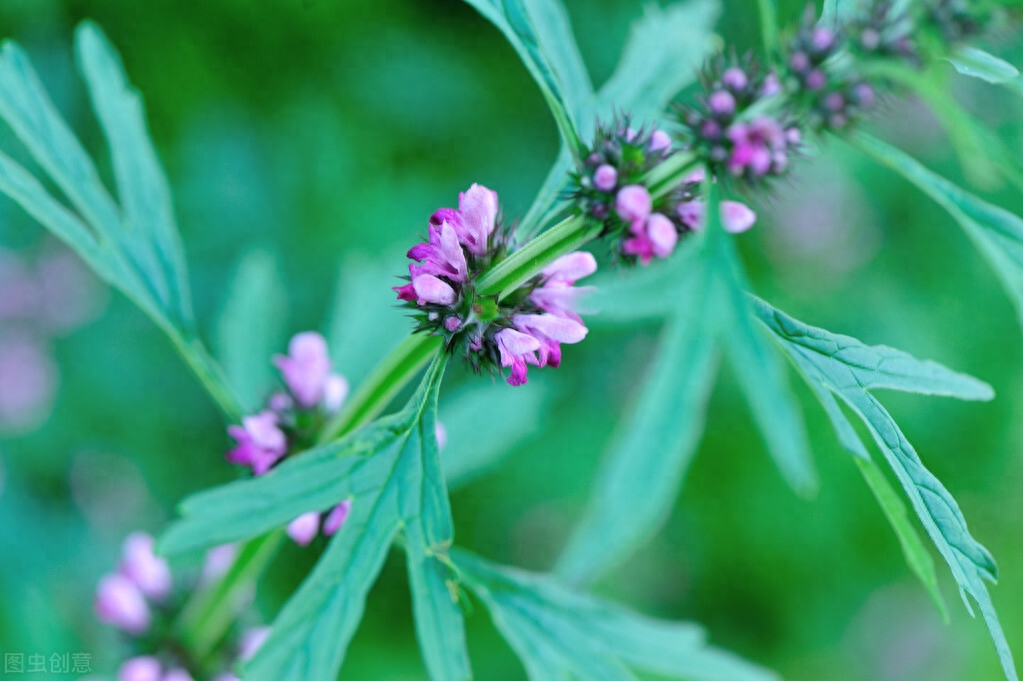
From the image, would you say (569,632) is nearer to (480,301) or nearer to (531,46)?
(480,301)

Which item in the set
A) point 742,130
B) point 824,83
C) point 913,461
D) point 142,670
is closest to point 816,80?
point 824,83

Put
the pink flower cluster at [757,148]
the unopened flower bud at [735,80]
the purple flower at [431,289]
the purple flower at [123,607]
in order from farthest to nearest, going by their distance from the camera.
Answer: the purple flower at [123,607]
the unopened flower bud at [735,80]
the pink flower cluster at [757,148]
the purple flower at [431,289]

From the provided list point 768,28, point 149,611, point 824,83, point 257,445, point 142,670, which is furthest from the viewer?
point 149,611

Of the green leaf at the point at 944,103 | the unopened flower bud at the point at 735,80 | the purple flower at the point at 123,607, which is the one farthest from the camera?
the purple flower at the point at 123,607

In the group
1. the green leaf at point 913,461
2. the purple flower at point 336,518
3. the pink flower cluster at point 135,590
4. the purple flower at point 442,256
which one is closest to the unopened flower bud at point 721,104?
the green leaf at point 913,461

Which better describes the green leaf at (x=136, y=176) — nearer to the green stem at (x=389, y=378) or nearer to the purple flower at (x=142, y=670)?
the green stem at (x=389, y=378)

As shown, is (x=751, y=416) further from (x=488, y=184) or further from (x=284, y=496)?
(x=284, y=496)

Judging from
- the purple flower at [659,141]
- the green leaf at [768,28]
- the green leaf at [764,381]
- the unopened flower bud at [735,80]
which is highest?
the green leaf at [768,28]
